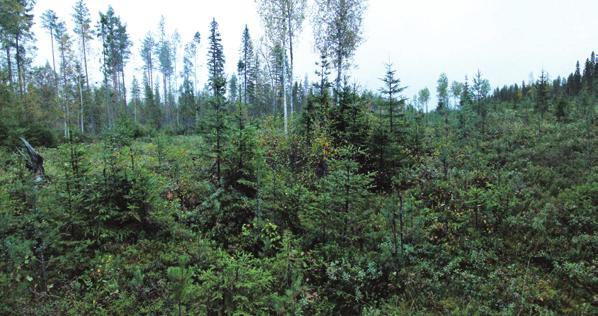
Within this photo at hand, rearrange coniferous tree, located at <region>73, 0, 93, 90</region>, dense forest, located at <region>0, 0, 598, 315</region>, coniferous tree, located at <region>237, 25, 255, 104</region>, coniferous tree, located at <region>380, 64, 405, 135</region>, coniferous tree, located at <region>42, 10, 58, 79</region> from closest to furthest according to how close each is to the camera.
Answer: dense forest, located at <region>0, 0, 598, 315</region> → coniferous tree, located at <region>380, 64, 405, 135</region> → coniferous tree, located at <region>73, 0, 93, 90</region> → coniferous tree, located at <region>42, 10, 58, 79</region> → coniferous tree, located at <region>237, 25, 255, 104</region>

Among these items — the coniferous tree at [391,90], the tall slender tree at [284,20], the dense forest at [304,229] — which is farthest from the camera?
the tall slender tree at [284,20]

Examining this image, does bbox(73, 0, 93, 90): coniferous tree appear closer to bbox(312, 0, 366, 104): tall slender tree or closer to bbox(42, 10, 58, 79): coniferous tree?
bbox(42, 10, 58, 79): coniferous tree

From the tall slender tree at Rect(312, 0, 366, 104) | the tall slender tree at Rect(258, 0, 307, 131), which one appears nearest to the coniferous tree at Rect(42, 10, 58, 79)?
the tall slender tree at Rect(258, 0, 307, 131)

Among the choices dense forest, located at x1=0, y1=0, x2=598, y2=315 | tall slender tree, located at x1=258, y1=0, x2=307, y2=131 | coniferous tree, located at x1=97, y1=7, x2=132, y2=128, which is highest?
coniferous tree, located at x1=97, y1=7, x2=132, y2=128

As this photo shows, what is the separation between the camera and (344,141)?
37.0 ft

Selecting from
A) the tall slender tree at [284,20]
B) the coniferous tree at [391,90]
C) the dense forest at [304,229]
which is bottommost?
the dense forest at [304,229]

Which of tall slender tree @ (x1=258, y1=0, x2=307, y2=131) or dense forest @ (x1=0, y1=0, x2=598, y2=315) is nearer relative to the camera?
dense forest @ (x1=0, y1=0, x2=598, y2=315)

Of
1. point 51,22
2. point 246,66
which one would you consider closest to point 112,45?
point 51,22

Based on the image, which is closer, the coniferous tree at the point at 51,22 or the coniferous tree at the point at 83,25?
the coniferous tree at the point at 83,25

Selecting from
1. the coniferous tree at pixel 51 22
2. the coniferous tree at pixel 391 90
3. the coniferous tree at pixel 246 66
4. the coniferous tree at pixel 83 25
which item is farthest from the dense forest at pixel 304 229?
the coniferous tree at pixel 246 66

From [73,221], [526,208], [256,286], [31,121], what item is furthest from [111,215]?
[31,121]

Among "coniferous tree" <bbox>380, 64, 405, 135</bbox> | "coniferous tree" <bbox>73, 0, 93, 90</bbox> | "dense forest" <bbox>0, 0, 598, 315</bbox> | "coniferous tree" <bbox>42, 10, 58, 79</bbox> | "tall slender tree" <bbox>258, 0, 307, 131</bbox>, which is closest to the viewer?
"dense forest" <bbox>0, 0, 598, 315</bbox>

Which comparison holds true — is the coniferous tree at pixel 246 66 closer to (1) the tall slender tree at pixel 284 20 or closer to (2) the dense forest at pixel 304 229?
(1) the tall slender tree at pixel 284 20

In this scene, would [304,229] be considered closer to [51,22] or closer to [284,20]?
[284,20]
